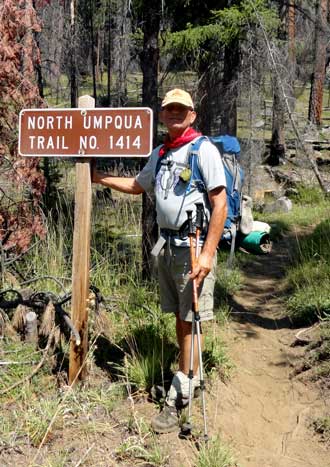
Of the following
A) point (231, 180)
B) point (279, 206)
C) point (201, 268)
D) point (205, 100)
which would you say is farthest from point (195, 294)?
point (279, 206)

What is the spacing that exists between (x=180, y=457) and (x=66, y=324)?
1.31 meters

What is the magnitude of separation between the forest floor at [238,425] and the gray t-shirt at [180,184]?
3.97ft

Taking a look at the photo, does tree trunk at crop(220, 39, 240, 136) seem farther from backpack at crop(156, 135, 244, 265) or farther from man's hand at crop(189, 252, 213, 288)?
man's hand at crop(189, 252, 213, 288)

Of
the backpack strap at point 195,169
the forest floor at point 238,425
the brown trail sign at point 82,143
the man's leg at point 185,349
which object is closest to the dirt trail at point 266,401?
the forest floor at point 238,425

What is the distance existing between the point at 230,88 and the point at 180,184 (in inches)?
258

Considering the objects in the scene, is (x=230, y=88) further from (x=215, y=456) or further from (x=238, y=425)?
(x=215, y=456)

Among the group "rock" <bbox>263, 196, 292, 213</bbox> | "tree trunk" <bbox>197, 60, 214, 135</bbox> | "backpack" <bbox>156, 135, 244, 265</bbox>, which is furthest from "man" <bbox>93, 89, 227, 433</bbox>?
"rock" <bbox>263, 196, 292, 213</bbox>

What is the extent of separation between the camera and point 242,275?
6750 millimetres

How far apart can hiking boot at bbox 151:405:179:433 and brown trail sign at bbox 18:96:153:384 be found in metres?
0.64

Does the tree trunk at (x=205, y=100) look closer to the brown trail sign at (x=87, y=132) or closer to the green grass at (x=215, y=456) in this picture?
the brown trail sign at (x=87, y=132)

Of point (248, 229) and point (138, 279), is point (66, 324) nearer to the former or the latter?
point (138, 279)

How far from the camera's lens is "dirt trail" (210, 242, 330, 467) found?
3.30 m

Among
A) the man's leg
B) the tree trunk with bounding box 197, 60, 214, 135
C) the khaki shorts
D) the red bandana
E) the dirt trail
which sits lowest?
the dirt trail

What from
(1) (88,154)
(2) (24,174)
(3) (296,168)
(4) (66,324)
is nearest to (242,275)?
(2) (24,174)
